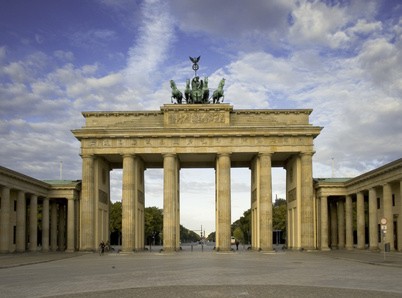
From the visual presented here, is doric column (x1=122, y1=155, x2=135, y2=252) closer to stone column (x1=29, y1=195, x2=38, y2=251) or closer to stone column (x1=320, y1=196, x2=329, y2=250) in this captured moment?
stone column (x1=29, y1=195, x2=38, y2=251)

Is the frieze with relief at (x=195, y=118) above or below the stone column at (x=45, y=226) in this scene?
above

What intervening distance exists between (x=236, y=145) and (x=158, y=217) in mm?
92657

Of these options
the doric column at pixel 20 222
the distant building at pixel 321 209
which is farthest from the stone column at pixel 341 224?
the doric column at pixel 20 222

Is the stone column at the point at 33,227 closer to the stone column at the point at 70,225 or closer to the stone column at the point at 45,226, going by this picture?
the stone column at the point at 45,226

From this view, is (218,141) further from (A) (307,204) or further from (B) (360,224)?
(B) (360,224)

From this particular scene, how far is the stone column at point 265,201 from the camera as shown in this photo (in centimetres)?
7425

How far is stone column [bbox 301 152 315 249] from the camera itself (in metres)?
74.8

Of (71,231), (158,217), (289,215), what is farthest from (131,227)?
(158,217)

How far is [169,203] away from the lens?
75.2 metres

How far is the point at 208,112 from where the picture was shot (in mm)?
76625

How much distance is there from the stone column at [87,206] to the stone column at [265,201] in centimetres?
2237

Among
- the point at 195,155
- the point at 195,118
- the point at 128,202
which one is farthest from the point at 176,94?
the point at 128,202

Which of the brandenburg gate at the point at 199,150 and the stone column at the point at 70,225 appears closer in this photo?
the brandenburg gate at the point at 199,150

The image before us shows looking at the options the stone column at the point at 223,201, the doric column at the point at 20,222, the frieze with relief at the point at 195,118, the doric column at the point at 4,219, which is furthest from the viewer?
the frieze with relief at the point at 195,118
